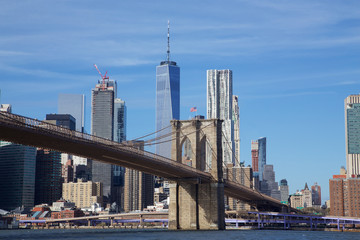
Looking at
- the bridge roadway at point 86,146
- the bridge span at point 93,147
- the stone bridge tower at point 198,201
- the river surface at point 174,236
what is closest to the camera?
the bridge roadway at point 86,146

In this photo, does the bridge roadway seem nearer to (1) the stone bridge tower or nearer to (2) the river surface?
(1) the stone bridge tower

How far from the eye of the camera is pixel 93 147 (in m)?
62.8

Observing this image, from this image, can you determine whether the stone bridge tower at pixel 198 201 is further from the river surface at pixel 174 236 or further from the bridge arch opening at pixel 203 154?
the bridge arch opening at pixel 203 154

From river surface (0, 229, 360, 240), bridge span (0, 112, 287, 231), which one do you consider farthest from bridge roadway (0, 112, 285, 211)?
river surface (0, 229, 360, 240)

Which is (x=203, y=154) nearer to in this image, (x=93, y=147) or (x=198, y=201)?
(x=198, y=201)

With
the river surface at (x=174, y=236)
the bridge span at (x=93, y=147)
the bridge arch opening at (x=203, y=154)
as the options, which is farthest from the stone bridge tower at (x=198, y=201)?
the bridge arch opening at (x=203, y=154)

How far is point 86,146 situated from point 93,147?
1.08 meters

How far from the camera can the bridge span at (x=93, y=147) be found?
5379 centimetres

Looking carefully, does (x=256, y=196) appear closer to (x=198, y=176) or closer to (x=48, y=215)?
(x=198, y=176)

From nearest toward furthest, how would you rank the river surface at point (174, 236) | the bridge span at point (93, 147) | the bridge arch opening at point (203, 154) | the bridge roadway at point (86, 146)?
the bridge roadway at point (86, 146) → the bridge span at point (93, 147) → the river surface at point (174, 236) → the bridge arch opening at point (203, 154)

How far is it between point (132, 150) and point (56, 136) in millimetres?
14198

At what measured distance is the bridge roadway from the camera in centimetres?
5362

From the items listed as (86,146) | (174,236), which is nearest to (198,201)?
(174,236)

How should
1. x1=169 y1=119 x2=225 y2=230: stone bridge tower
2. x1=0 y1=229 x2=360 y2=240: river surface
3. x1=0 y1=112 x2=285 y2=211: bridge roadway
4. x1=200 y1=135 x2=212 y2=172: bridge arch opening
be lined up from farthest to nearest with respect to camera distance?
1. x1=200 y1=135 x2=212 y2=172: bridge arch opening
2. x1=169 y1=119 x2=225 y2=230: stone bridge tower
3. x1=0 y1=229 x2=360 y2=240: river surface
4. x1=0 y1=112 x2=285 y2=211: bridge roadway
